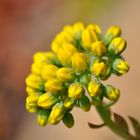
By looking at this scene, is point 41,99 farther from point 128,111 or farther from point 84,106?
point 128,111

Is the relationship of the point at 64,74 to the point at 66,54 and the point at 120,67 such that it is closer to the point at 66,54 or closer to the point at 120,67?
the point at 66,54

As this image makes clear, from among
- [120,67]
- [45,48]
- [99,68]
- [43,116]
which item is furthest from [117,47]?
[45,48]

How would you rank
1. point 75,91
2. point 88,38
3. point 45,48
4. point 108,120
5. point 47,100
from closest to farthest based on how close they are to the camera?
point 75,91 < point 47,100 < point 88,38 < point 108,120 < point 45,48

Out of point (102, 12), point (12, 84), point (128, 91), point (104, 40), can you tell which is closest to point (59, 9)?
point (102, 12)

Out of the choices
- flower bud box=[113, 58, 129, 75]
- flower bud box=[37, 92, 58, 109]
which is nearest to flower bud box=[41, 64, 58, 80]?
flower bud box=[37, 92, 58, 109]

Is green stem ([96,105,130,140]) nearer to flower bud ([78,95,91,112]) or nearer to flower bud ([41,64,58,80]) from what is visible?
flower bud ([78,95,91,112])

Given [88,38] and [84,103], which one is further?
Answer: [88,38]

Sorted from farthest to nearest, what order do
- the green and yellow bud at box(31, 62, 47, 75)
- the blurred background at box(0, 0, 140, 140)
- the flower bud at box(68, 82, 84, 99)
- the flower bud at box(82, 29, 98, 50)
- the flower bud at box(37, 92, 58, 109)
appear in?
1. the blurred background at box(0, 0, 140, 140)
2. the green and yellow bud at box(31, 62, 47, 75)
3. the flower bud at box(82, 29, 98, 50)
4. the flower bud at box(37, 92, 58, 109)
5. the flower bud at box(68, 82, 84, 99)
